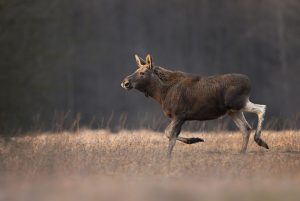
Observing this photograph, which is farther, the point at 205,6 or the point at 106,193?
the point at 205,6

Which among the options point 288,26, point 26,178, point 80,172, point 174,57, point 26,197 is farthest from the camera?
point 174,57

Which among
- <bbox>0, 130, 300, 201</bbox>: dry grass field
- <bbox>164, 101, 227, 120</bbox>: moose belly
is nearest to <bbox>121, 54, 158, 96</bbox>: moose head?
<bbox>164, 101, 227, 120</bbox>: moose belly

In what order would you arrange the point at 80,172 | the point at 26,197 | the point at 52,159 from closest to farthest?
the point at 26,197, the point at 80,172, the point at 52,159

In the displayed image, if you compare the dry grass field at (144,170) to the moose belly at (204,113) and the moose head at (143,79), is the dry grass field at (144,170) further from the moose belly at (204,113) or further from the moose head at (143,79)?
the moose head at (143,79)

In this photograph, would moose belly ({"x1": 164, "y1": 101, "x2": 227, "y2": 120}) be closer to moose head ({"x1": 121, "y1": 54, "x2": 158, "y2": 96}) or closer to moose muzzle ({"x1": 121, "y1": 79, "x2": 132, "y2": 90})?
moose head ({"x1": 121, "y1": 54, "x2": 158, "y2": 96})

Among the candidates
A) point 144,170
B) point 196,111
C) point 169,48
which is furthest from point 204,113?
point 169,48

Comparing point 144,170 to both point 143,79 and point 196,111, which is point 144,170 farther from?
point 143,79

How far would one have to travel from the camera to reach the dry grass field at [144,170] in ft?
27.9

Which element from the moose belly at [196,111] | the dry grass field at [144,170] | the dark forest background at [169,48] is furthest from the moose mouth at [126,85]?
the dark forest background at [169,48]

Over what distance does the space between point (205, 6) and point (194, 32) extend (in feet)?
4.50

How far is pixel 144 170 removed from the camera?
1109 centimetres

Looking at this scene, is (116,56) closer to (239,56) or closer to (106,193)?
(239,56)

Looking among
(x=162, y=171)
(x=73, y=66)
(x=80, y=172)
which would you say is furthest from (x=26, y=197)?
(x=73, y=66)

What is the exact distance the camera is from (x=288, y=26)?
3175 cm
